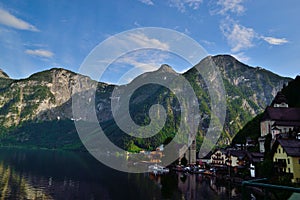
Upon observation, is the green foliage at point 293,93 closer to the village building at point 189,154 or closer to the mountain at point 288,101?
the mountain at point 288,101

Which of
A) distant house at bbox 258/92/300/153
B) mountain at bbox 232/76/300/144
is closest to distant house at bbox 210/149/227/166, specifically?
mountain at bbox 232/76/300/144

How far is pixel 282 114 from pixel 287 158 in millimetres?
28580

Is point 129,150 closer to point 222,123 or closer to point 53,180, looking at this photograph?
point 222,123

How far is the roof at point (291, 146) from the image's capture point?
117ft

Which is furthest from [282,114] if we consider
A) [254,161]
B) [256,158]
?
[254,161]

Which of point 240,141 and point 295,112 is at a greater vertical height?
point 295,112

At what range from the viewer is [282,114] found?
62.0m

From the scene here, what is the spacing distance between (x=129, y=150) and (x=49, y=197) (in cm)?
11537

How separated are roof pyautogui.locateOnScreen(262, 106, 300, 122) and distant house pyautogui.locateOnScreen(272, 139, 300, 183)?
23962 mm

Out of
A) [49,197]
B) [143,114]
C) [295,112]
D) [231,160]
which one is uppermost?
[143,114]

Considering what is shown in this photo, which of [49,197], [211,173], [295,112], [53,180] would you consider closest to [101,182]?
[53,180]

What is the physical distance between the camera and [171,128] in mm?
175000

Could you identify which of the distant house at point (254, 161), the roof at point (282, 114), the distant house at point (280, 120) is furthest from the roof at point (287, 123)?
the distant house at point (254, 161)

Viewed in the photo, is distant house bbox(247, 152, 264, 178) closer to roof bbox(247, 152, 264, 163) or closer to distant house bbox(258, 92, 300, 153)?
roof bbox(247, 152, 264, 163)
